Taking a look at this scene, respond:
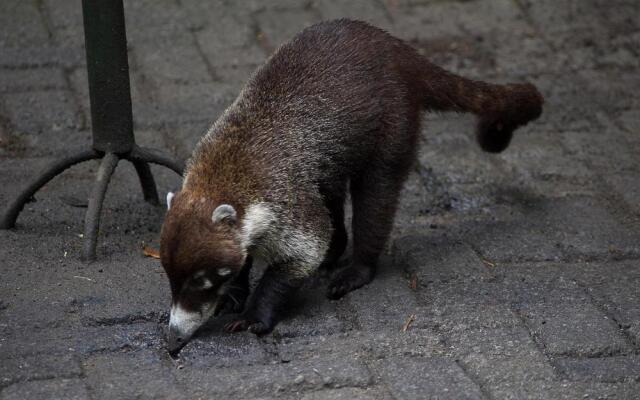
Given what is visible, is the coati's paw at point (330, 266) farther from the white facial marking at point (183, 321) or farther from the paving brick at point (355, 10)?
the paving brick at point (355, 10)

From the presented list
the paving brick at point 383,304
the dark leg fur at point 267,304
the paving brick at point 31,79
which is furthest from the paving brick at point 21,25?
the paving brick at point 383,304

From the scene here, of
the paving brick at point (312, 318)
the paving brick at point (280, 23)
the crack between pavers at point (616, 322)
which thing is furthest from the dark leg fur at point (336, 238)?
the paving brick at point (280, 23)

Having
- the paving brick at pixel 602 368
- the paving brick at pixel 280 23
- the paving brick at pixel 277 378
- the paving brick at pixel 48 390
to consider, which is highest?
the paving brick at pixel 48 390

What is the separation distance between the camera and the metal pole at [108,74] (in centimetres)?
465

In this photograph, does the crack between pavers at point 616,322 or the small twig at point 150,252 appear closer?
the crack between pavers at point 616,322

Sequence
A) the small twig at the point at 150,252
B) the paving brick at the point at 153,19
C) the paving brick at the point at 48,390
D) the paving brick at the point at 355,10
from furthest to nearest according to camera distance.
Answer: the paving brick at the point at 355,10 → the paving brick at the point at 153,19 → the small twig at the point at 150,252 → the paving brick at the point at 48,390

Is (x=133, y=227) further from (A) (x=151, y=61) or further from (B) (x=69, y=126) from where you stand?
(A) (x=151, y=61)

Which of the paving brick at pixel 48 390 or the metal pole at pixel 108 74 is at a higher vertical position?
the metal pole at pixel 108 74

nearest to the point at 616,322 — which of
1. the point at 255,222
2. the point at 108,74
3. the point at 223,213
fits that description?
the point at 255,222

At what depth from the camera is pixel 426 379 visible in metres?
3.98

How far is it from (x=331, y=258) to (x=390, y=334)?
29.9 inches

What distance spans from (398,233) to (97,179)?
1530 millimetres

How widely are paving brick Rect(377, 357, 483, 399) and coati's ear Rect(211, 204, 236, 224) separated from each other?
0.85 metres

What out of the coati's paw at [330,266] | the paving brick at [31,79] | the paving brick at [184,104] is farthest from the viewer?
the paving brick at [31,79]
